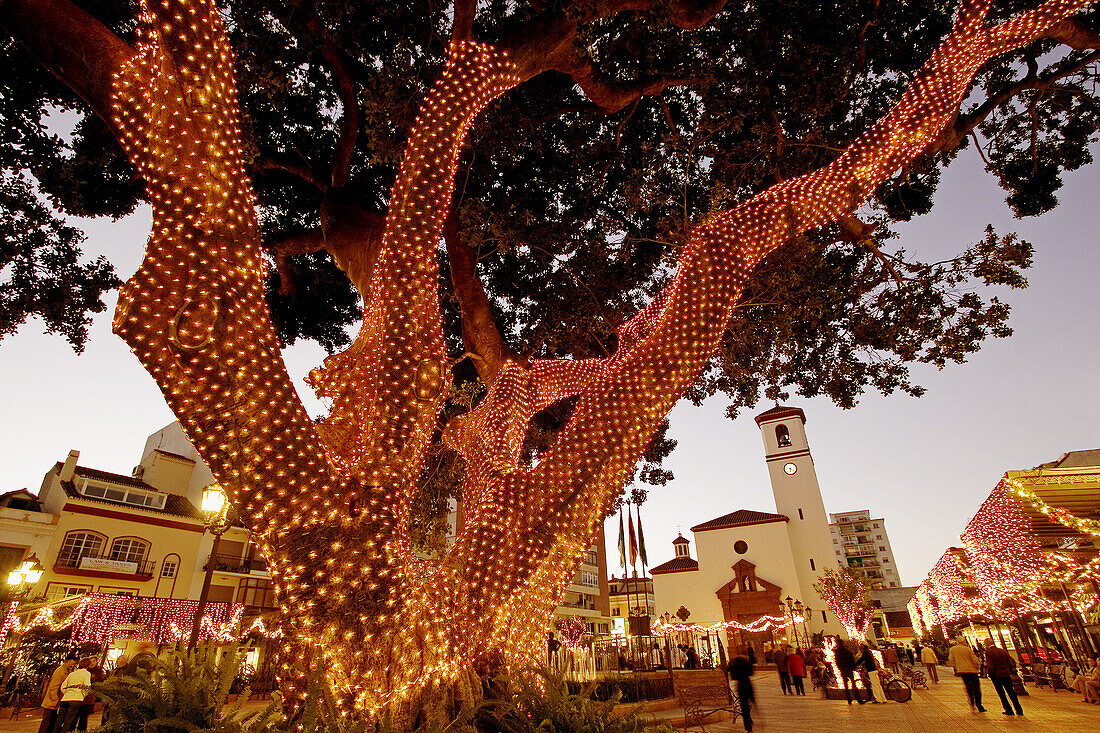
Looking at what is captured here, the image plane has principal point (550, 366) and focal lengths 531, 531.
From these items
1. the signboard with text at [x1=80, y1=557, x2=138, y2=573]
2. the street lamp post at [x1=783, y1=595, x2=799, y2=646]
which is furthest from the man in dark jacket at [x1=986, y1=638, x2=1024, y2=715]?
the signboard with text at [x1=80, y1=557, x2=138, y2=573]

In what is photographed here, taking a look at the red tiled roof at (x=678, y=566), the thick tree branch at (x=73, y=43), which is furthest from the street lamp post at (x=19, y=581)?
the red tiled roof at (x=678, y=566)

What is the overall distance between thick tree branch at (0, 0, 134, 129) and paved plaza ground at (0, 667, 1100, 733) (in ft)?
33.7

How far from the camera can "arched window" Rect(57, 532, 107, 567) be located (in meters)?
18.0

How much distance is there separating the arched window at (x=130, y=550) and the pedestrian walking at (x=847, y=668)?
74.7 feet

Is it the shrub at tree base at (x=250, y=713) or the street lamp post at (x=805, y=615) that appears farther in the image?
the street lamp post at (x=805, y=615)

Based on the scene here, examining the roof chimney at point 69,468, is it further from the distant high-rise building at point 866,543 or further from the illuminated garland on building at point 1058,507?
the distant high-rise building at point 866,543

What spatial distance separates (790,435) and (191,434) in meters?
37.7

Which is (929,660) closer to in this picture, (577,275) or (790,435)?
(577,275)

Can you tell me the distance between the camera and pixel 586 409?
14.7 feet

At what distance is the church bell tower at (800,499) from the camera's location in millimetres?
31031

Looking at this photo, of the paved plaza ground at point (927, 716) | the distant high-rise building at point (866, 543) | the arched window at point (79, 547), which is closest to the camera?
the paved plaza ground at point (927, 716)

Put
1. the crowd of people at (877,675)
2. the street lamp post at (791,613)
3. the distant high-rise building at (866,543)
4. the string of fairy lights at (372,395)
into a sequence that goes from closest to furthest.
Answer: the string of fairy lights at (372,395) < the crowd of people at (877,675) < the street lamp post at (791,613) < the distant high-rise building at (866,543)

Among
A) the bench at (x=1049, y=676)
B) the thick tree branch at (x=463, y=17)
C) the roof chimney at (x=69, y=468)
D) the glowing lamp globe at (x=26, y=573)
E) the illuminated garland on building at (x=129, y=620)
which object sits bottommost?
the bench at (x=1049, y=676)

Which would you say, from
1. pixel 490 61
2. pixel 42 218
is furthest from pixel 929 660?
pixel 42 218
